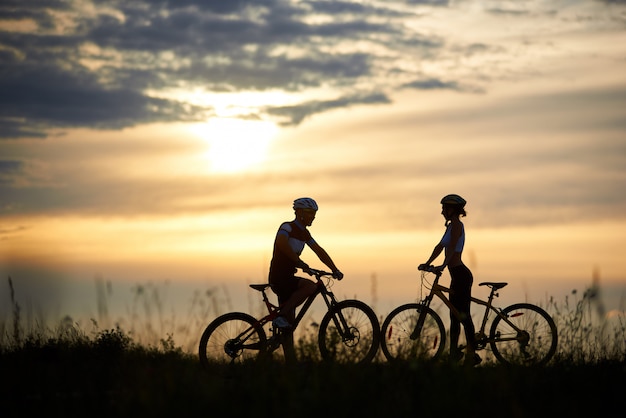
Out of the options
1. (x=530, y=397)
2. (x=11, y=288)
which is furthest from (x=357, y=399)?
(x=11, y=288)

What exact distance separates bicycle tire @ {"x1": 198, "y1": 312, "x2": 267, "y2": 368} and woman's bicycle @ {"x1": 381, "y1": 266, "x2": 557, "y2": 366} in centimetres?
199

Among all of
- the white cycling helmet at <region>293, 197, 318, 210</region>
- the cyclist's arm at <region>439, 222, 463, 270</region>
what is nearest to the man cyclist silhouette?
the white cycling helmet at <region>293, 197, 318, 210</region>

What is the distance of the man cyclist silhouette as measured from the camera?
1276 centimetres

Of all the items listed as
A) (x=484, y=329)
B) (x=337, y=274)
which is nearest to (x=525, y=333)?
(x=484, y=329)

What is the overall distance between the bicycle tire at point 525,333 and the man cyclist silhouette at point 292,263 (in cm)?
301

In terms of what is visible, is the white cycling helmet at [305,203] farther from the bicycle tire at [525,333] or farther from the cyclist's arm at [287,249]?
the bicycle tire at [525,333]

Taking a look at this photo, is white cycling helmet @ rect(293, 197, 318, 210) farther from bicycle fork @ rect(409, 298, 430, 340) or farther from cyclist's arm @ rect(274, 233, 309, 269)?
bicycle fork @ rect(409, 298, 430, 340)

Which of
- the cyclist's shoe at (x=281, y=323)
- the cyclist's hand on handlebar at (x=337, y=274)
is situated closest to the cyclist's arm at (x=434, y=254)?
the cyclist's hand on handlebar at (x=337, y=274)

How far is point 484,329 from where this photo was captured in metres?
13.8

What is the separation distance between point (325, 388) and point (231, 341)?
137 inches

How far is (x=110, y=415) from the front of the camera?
9648 millimetres

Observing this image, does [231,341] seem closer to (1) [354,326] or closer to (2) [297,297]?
(2) [297,297]

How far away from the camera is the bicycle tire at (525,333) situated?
13.5 m

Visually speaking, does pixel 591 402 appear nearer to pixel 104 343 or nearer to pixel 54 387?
pixel 54 387
